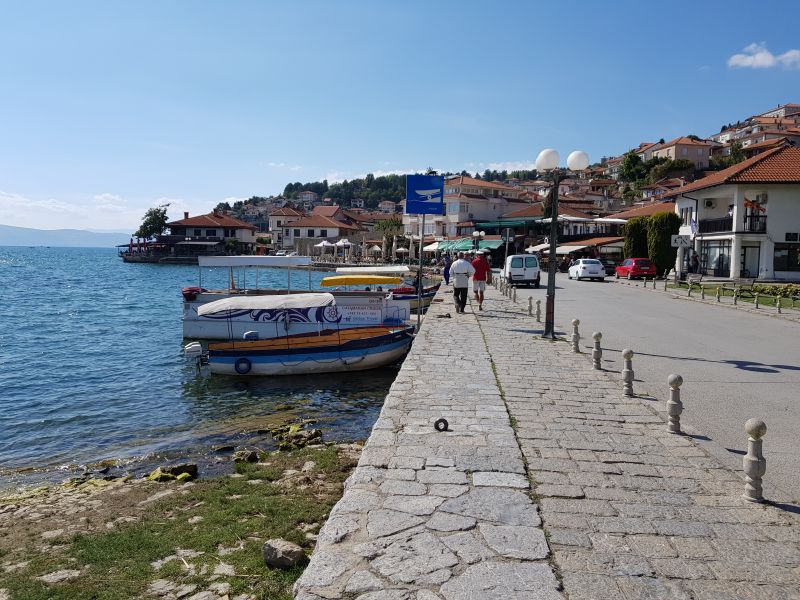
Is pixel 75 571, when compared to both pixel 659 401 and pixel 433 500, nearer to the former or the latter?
pixel 433 500

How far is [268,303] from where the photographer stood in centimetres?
1906

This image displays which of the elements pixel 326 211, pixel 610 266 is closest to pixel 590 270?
pixel 610 266

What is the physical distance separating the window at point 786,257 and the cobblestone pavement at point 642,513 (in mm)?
36538

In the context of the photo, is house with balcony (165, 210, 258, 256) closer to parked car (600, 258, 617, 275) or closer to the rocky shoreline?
parked car (600, 258, 617, 275)

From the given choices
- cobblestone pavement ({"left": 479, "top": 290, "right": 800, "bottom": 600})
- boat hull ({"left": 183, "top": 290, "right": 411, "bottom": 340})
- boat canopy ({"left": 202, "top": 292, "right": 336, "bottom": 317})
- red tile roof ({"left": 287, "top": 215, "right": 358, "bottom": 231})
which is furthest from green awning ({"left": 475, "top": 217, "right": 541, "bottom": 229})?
cobblestone pavement ({"left": 479, "top": 290, "right": 800, "bottom": 600})

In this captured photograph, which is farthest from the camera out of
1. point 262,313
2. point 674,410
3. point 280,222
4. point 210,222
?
point 280,222

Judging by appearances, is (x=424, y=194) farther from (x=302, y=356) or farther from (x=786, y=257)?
(x=786, y=257)

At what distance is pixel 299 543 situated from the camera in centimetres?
592

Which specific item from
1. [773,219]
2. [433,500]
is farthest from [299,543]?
[773,219]

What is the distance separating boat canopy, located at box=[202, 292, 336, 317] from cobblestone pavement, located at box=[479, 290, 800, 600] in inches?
452

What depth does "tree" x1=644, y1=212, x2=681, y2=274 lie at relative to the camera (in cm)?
4272

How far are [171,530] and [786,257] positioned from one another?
41.3 metres

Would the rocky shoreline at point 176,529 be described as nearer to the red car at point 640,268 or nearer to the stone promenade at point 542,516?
the stone promenade at point 542,516

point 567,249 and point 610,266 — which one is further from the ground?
point 567,249
